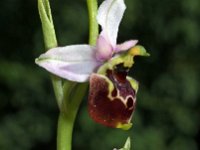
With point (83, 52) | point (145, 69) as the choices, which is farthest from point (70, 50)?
point (145, 69)

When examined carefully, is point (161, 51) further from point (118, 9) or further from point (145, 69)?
point (118, 9)

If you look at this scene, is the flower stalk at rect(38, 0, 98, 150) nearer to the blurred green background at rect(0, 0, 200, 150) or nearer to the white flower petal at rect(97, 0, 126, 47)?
the white flower petal at rect(97, 0, 126, 47)

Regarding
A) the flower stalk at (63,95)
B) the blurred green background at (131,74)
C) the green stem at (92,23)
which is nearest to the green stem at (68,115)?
the flower stalk at (63,95)

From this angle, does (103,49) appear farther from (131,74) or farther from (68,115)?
(131,74)

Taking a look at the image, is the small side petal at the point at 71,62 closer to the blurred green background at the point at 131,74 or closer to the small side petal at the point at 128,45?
the small side petal at the point at 128,45

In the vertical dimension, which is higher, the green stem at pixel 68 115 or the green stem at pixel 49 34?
the green stem at pixel 49 34

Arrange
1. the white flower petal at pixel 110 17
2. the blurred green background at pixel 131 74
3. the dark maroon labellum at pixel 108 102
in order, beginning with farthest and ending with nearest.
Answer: the blurred green background at pixel 131 74 → the white flower petal at pixel 110 17 → the dark maroon labellum at pixel 108 102

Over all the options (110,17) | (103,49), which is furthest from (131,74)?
(103,49)

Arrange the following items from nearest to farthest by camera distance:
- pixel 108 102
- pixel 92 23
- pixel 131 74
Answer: pixel 108 102, pixel 92 23, pixel 131 74
